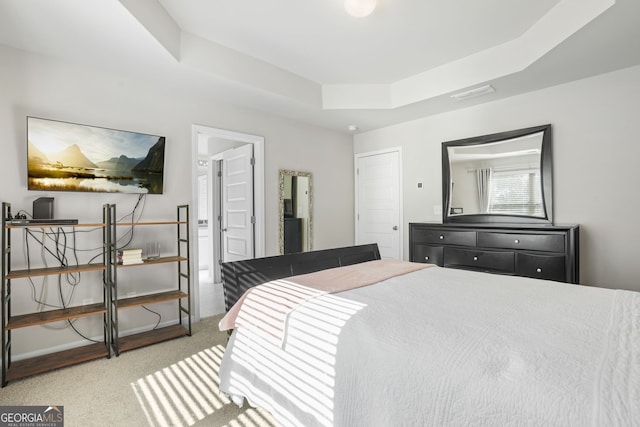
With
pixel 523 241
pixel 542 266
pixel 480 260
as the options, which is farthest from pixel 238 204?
pixel 542 266

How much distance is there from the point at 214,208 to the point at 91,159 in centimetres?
259

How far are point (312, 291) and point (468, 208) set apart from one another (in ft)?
9.62

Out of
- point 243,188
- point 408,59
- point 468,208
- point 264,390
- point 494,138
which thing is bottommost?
point 264,390

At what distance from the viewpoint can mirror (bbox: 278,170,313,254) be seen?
439 centimetres

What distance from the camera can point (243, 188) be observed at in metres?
4.41

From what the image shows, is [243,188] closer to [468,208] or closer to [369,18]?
[369,18]

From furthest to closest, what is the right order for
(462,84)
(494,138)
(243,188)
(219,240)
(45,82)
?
1. (219,240)
2. (243,188)
3. (494,138)
4. (462,84)
5. (45,82)

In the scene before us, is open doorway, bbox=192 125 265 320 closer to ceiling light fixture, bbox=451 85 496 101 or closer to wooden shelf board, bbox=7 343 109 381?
wooden shelf board, bbox=7 343 109 381

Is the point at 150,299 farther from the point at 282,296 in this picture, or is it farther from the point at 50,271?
the point at 282,296

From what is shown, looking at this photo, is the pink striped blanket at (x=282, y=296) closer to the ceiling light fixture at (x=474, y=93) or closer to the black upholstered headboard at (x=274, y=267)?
the black upholstered headboard at (x=274, y=267)

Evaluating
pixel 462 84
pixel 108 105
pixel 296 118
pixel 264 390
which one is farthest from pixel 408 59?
pixel 264 390

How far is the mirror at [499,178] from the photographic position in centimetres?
343

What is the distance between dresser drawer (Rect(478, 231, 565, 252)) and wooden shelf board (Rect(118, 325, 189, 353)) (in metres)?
3.22

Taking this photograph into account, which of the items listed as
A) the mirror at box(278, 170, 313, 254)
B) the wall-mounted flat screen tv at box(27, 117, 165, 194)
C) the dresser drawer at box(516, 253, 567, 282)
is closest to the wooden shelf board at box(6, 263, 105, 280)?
the wall-mounted flat screen tv at box(27, 117, 165, 194)
